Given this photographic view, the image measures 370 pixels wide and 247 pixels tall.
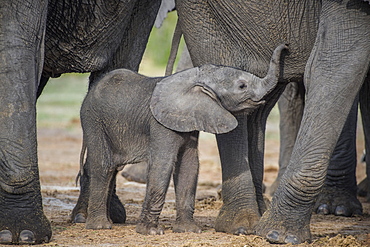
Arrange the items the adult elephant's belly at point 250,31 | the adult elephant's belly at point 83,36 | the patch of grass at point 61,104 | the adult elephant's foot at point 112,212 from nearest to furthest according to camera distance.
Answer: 1. the adult elephant's belly at point 250,31
2. the adult elephant's belly at point 83,36
3. the adult elephant's foot at point 112,212
4. the patch of grass at point 61,104

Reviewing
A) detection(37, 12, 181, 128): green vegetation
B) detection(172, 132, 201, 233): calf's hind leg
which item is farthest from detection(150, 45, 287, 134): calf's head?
detection(37, 12, 181, 128): green vegetation

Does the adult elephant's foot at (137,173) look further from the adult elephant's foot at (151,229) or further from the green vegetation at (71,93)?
the adult elephant's foot at (151,229)

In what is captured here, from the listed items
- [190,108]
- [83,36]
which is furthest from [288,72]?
[83,36]

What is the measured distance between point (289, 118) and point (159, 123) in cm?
280

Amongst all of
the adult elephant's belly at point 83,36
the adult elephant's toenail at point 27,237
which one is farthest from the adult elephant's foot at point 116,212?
the adult elephant's toenail at point 27,237

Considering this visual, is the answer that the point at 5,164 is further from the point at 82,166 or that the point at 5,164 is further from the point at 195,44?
the point at 195,44

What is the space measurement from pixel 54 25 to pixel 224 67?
1.13m

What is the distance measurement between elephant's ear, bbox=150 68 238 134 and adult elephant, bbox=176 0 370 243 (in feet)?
1.44

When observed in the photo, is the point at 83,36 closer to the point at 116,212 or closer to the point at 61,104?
the point at 116,212

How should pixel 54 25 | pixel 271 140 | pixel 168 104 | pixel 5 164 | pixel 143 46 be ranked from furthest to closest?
pixel 271 140, pixel 143 46, pixel 54 25, pixel 168 104, pixel 5 164

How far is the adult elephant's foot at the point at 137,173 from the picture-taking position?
25.6ft

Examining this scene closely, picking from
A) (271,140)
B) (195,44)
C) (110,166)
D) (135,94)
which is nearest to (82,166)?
(110,166)

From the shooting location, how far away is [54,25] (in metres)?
5.09

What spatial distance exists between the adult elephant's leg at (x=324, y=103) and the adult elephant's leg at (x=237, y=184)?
498 mm
